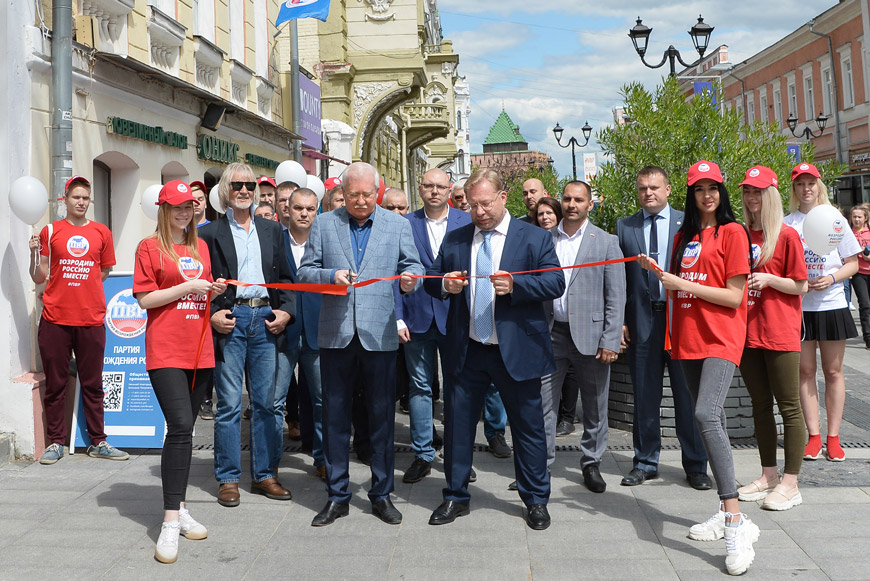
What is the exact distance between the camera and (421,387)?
672 centimetres

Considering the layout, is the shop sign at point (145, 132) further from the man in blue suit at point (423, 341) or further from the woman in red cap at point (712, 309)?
the woman in red cap at point (712, 309)

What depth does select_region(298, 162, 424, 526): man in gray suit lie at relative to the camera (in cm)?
559

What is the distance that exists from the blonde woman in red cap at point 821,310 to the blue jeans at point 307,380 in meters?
3.44

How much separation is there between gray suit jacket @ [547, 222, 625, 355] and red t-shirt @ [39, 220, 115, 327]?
3628mm

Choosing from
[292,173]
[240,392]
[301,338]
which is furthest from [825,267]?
[292,173]

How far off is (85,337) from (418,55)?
1927 cm

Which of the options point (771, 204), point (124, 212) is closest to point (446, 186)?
point (771, 204)

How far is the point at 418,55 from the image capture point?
25203 millimetres

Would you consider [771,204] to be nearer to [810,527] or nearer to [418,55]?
[810,527]

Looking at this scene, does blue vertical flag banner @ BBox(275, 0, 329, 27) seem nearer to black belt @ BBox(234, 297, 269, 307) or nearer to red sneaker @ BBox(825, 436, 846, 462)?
black belt @ BBox(234, 297, 269, 307)

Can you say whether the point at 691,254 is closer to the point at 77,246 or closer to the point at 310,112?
the point at 77,246

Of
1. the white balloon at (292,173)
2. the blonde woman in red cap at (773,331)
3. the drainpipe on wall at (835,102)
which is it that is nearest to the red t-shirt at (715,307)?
the blonde woman in red cap at (773,331)

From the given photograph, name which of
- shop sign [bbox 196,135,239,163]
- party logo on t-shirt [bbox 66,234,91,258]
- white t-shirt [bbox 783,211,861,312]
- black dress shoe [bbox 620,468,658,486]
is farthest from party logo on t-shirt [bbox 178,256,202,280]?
shop sign [bbox 196,135,239,163]

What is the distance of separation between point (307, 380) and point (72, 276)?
79.0 inches
